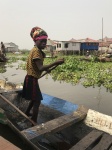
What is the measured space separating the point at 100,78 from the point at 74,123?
10.2 metres

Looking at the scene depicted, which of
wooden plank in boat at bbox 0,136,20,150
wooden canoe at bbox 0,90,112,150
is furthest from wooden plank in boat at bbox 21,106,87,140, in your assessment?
wooden plank in boat at bbox 0,136,20,150

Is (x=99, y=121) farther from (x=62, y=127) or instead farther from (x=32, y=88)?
(x=32, y=88)

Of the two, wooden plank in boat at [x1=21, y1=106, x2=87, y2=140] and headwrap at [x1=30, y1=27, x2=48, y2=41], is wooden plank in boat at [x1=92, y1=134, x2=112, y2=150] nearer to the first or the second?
wooden plank in boat at [x1=21, y1=106, x2=87, y2=140]

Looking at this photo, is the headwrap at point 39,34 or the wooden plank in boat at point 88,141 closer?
the wooden plank in boat at point 88,141

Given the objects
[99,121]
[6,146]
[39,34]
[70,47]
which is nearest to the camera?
[6,146]

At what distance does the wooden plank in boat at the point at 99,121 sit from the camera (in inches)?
142

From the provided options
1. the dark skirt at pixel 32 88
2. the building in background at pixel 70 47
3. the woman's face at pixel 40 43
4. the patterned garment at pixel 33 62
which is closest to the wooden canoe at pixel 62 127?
the dark skirt at pixel 32 88

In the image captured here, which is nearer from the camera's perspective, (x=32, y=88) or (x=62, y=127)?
(x=62, y=127)

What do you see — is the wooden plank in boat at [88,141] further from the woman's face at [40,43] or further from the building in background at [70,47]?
the building in background at [70,47]

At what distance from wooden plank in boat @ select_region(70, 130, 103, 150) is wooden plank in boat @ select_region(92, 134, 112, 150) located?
8 centimetres

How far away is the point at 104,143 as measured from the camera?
332cm

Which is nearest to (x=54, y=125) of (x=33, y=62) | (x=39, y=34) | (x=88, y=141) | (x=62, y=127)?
(x=62, y=127)

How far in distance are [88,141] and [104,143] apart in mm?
236

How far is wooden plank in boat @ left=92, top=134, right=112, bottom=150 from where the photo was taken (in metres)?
3.23
